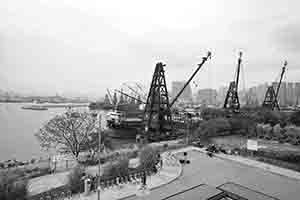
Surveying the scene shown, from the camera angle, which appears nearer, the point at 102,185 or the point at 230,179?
the point at 102,185

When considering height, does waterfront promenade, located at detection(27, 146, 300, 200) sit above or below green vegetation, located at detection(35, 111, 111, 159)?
below

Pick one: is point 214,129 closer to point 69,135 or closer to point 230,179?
point 230,179

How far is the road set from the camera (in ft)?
32.0

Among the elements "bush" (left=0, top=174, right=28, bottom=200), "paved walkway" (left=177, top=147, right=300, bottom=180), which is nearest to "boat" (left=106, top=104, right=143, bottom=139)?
"paved walkway" (left=177, top=147, right=300, bottom=180)

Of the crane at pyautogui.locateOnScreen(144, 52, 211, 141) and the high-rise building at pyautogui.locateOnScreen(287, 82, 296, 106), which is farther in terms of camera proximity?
the high-rise building at pyautogui.locateOnScreen(287, 82, 296, 106)

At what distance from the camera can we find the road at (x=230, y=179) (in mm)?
9750

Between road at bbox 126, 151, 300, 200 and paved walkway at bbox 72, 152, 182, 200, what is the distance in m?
0.42

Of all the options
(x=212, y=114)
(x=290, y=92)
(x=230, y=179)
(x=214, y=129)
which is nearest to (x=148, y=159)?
(x=230, y=179)

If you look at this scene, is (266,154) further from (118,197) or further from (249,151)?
(118,197)

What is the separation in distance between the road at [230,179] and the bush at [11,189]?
17.1ft

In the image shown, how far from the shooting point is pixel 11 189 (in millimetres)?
8086

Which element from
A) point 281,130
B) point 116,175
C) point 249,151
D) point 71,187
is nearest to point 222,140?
point 249,151

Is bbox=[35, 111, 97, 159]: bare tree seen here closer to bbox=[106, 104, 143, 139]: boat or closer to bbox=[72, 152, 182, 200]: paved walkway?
bbox=[72, 152, 182, 200]: paved walkway

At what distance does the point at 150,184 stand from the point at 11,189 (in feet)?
23.0
